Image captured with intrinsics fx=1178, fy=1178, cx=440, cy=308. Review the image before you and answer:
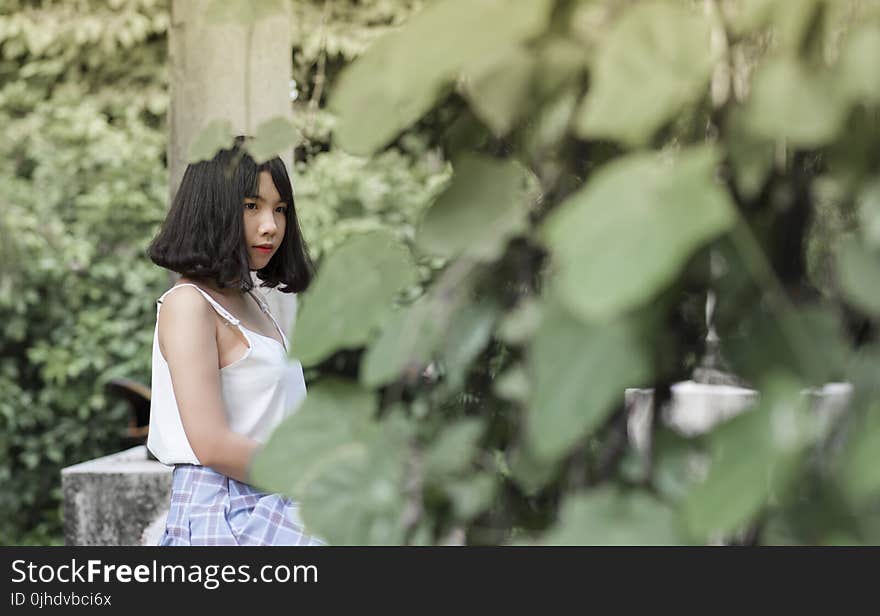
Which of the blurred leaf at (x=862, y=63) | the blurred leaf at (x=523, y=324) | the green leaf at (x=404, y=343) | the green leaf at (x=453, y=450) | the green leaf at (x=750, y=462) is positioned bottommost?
the green leaf at (x=453, y=450)

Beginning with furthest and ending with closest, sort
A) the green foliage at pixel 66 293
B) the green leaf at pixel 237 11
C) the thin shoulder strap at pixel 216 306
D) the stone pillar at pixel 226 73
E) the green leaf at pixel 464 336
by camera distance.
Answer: the green foliage at pixel 66 293
the stone pillar at pixel 226 73
the thin shoulder strap at pixel 216 306
the green leaf at pixel 237 11
the green leaf at pixel 464 336

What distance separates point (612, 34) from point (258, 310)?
6.18ft

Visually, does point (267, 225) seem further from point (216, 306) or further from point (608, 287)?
point (608, 287)

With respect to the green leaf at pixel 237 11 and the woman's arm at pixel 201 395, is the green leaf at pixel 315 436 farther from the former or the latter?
the woman's arm at pixel 201 395

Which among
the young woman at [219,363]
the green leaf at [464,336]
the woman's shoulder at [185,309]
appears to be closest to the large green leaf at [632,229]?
the green leaf at [464,336]

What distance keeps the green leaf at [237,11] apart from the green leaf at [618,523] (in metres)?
0.46

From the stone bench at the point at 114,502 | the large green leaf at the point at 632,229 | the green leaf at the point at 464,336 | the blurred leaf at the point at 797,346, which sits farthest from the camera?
the stone bench at the point at 114,502

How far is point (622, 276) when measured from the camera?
0.54 metres

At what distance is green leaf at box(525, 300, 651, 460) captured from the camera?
603 mm

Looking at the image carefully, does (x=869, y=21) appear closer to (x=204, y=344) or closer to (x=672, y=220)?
(x=672, y=220)

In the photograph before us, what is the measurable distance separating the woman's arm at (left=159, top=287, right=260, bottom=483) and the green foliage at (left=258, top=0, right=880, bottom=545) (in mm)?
1228

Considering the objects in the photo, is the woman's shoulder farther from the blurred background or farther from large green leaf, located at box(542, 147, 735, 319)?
large green leaf, located at box(542, 147, 735, 319)

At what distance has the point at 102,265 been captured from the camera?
20.7 feet

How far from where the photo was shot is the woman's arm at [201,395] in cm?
204
